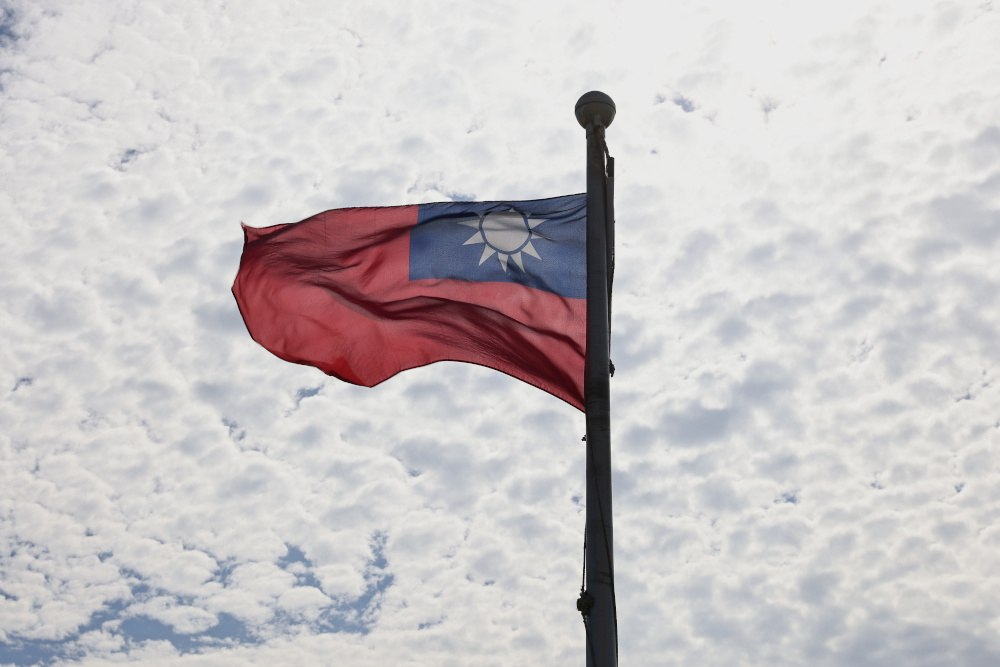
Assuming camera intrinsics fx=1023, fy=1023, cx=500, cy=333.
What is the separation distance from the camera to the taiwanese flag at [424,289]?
14.1m

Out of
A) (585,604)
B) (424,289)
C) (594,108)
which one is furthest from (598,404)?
(424,289)

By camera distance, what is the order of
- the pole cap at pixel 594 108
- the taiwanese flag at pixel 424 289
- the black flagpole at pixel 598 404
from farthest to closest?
the taiwanese flag at pixel 424 289 < the pole cap at pixel 594 108 < the black flagpole at pixel 598 404

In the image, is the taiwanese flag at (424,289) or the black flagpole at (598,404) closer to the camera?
the black flagpole at (598,404)

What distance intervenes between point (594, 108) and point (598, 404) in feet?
13.5

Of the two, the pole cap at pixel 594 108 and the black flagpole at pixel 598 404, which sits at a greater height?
the pole cap at pixel 594 108

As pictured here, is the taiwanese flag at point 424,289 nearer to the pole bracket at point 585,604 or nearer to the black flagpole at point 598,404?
the black flagpole at point 598,404

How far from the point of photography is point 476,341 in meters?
14.2

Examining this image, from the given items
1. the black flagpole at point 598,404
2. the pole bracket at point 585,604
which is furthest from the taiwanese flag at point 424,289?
the pole bracket at point 585,604

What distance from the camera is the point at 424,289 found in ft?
49.6

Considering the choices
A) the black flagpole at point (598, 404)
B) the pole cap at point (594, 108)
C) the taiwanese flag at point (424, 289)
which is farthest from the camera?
the taiwanese flag at point (424, 289)

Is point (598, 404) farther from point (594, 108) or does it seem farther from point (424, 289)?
point (424, 289)

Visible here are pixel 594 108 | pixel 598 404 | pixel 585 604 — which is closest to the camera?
pixel 585 604

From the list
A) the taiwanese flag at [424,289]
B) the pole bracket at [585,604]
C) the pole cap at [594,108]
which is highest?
the pole cap at [594,108]

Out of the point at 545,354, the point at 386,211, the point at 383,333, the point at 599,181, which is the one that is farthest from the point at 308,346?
the point at 599,181
